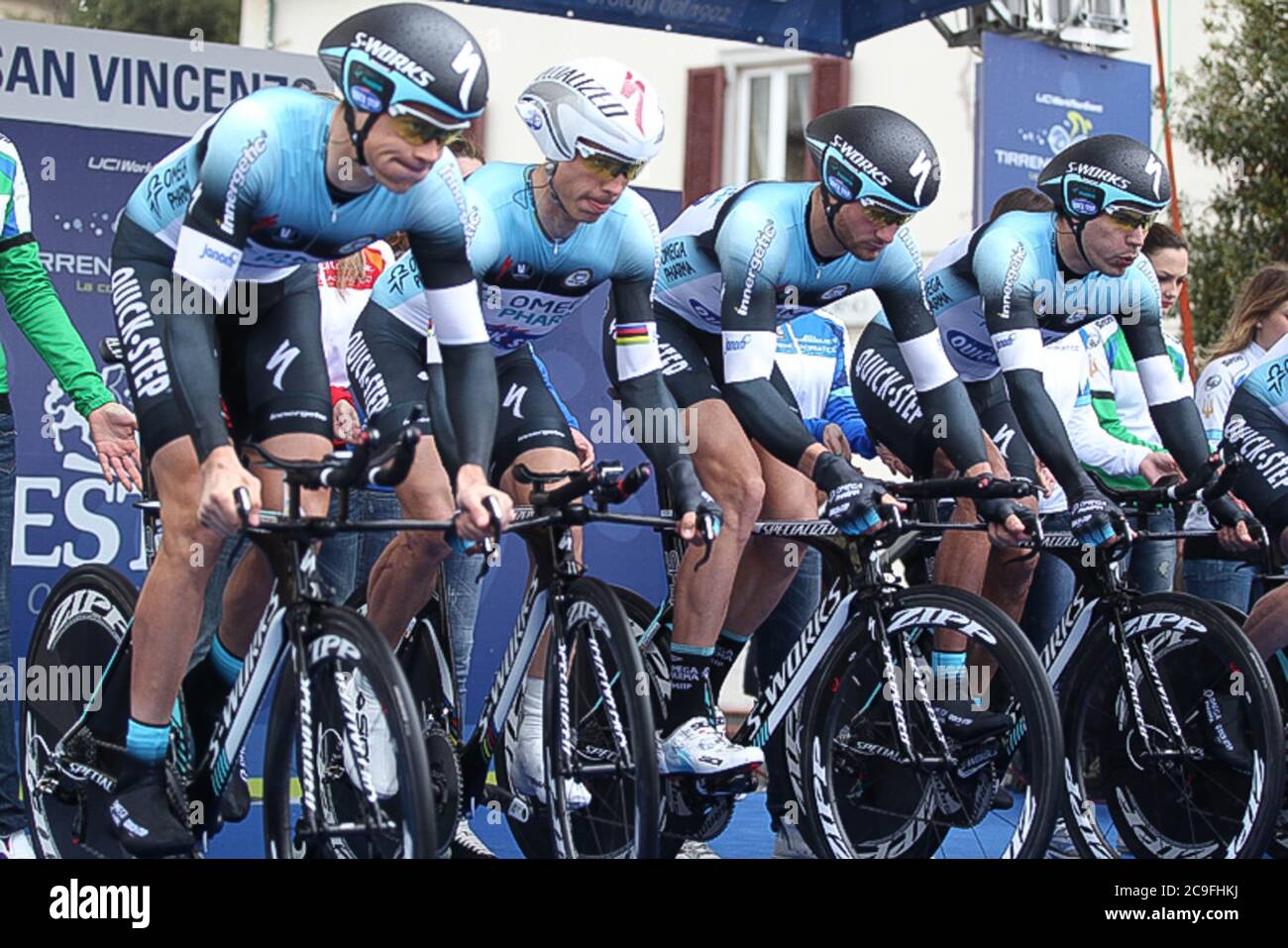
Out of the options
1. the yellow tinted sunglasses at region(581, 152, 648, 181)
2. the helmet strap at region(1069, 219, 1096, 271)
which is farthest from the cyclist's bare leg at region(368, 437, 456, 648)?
the helmet strap at region(1069, 219, 1096, 271)

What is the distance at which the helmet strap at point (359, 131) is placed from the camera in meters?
4.11

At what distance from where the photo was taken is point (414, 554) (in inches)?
199

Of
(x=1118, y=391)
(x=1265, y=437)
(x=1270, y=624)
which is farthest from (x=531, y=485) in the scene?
(x=1118, y=391)

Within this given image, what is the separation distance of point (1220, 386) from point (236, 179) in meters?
4.65

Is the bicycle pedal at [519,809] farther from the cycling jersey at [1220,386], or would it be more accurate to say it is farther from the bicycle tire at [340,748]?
the cycling jersey at [1220,386]

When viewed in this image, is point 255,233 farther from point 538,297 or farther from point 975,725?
point 975,725

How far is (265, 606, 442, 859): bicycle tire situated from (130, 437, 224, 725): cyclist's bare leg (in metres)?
0.38

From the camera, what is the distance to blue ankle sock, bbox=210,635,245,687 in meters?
4.65

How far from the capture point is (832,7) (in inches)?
350

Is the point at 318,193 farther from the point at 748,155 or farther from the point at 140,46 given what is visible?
the point at 748,155

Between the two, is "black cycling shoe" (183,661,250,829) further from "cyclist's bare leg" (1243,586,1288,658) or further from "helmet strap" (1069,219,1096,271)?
"cyclist's bare leg" (1243,586,1288,658)

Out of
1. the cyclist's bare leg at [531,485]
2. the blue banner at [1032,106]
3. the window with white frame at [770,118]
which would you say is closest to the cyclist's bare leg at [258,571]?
the cyclist's bare leg at [531,485]

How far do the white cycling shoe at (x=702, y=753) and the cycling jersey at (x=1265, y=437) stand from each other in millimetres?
2101

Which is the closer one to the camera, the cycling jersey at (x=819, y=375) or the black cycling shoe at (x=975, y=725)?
the black cycling shoe at (x=975, y=725)
